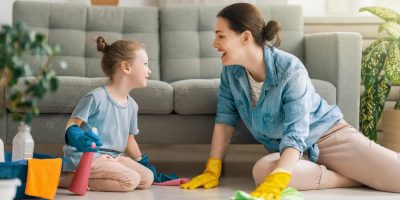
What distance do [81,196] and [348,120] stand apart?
1.34 metres

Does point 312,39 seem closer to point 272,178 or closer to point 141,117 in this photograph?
point 141,117

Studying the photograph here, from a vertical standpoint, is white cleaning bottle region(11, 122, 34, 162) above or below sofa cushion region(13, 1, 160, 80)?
below

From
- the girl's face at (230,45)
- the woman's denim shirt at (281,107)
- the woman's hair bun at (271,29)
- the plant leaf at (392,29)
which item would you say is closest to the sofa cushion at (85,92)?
the woman's denim shirt at (281,107)

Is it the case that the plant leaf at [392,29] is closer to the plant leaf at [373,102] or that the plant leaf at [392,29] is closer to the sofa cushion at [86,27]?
the plant leaf at [373,102]

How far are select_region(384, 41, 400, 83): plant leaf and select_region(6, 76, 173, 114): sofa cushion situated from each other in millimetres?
1186

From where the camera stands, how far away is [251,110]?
272 cm

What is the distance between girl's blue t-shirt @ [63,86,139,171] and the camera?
2611 millimetres

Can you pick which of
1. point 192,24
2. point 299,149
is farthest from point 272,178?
point 192,24

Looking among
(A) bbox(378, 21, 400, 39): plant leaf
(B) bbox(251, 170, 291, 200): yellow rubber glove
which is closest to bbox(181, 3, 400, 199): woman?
(B) bbox(251, 170, 291, 200): yellow rubber glove

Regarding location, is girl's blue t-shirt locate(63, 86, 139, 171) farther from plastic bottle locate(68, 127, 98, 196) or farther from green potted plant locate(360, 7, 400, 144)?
green potted plant locate(360, 7, 400, 144)

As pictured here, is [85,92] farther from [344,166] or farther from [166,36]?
[344,166]

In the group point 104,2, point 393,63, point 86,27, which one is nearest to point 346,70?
point 393,63

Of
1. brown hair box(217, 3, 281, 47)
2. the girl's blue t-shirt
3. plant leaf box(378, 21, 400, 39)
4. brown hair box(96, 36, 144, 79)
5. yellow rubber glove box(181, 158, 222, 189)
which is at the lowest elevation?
yellow rubber glove box(181, 158, 222, 189)

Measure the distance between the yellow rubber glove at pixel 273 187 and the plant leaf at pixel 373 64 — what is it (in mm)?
1414
